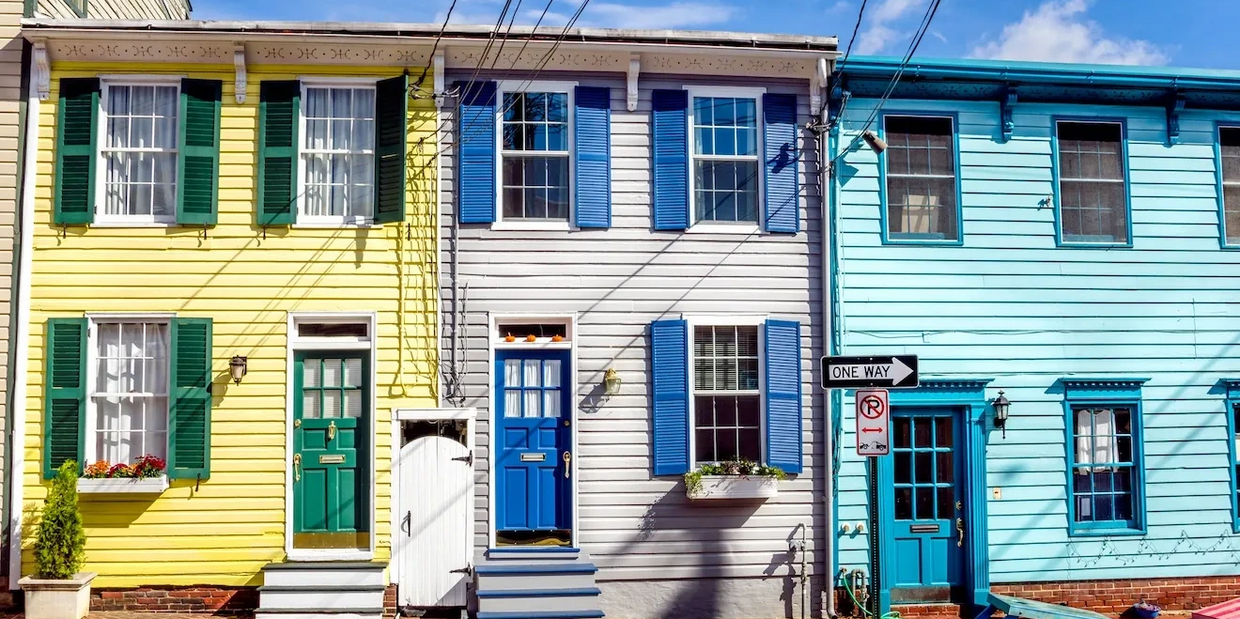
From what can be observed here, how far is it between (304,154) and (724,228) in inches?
188

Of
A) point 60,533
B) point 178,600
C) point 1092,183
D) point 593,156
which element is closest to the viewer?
point 60,533

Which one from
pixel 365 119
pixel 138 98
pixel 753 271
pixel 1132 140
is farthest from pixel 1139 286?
pixel 138 98

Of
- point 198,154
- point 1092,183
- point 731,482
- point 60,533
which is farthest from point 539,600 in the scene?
point 1092,183

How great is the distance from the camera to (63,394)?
38.4ft

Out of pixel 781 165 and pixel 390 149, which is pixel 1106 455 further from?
pixel 390 149

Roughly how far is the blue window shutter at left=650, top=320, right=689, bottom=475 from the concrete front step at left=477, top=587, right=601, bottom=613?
1624 millimetres

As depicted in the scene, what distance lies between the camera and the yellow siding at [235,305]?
1171cm

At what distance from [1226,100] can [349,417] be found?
441 inches

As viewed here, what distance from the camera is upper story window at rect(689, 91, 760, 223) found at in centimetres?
1271

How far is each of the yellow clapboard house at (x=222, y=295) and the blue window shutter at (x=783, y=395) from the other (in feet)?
12.3

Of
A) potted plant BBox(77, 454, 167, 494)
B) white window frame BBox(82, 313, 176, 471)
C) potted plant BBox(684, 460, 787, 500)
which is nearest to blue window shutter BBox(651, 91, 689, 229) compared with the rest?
potted plant BBox(684, 460, 787, 500)

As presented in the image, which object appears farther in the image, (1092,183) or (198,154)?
(1092,183)

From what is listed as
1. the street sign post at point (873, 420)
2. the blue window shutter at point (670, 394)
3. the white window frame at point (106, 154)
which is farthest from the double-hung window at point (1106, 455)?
the white window frame at point (106, 154)

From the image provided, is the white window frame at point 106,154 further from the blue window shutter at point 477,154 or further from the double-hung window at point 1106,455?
the double-hung window at point 1106,455
